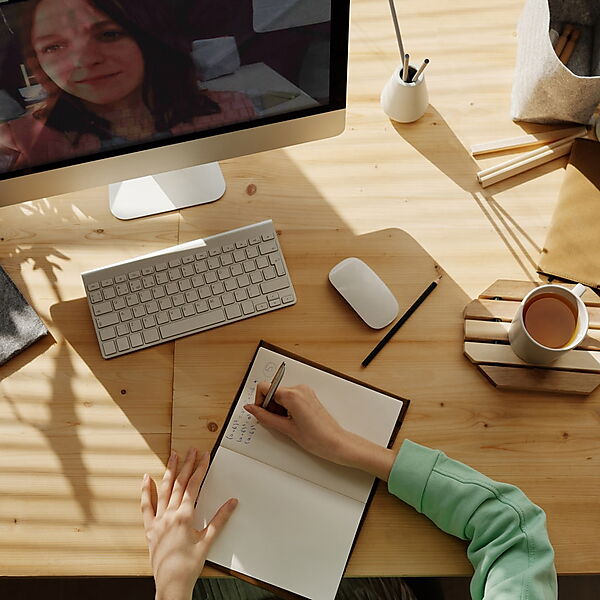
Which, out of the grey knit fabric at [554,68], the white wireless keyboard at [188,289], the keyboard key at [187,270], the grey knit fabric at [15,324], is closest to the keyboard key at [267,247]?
the white wireless keyboard at [188,289]

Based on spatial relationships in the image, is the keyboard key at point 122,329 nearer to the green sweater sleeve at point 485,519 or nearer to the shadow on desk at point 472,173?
the green sweater sleeve at point 485,519

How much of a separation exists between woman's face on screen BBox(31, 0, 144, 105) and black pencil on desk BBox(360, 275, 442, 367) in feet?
1.52

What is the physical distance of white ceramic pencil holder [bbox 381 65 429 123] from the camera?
3.35ft

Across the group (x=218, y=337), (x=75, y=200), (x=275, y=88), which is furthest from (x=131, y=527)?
(x=275, y=88)

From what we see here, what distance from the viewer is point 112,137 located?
33.7 inches

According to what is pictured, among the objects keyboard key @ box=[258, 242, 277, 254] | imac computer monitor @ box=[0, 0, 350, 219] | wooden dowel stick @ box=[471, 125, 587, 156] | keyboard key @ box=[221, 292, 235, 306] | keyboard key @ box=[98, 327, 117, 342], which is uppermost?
imac computer monitor @ box=[0, 0, 350, 219]

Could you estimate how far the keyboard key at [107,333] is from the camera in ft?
3.14

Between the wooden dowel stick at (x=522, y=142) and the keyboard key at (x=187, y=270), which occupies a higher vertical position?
the wooden dowel stick at (x=522, y=142)

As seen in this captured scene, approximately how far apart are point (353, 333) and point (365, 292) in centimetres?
6

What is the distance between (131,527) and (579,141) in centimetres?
85

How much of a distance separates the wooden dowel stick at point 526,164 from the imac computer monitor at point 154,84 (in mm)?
270

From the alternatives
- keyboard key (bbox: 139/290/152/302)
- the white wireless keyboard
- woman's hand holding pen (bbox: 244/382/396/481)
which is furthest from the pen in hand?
keyboard key (bbox: 139/290/152/302)

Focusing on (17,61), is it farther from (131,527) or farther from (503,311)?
(503,311)

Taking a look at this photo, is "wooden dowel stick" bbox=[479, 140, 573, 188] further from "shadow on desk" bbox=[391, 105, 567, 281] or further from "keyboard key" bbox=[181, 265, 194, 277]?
"keyboard key" bbox=[181, 265, 194, 277]
